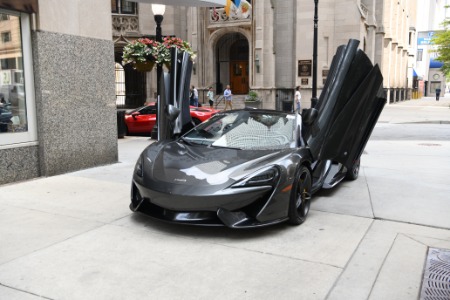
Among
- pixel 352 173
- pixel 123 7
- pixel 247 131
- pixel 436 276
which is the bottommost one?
pixel 436 276

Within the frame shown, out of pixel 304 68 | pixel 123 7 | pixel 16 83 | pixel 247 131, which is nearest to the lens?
pixel 247 131

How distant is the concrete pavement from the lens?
3.46 meters

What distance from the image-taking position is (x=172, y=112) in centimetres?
620

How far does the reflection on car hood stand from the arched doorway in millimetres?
27545

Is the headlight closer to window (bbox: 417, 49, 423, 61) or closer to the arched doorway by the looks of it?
the arched doorway

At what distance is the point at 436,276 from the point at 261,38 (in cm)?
2643

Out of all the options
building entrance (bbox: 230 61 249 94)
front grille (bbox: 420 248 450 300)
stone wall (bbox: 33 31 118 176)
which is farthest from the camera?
Answer: building entrance (bbox: 230 61 249 94)

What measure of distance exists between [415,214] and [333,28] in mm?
25946

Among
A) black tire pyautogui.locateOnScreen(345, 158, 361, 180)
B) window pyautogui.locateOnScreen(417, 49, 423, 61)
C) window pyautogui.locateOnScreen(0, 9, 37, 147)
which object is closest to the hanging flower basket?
window pyautogui.locateOnScreen(0, 9, 37, 147)

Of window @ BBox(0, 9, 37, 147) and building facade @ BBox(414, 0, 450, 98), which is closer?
window @ BBox(0, 9, 37, 147)

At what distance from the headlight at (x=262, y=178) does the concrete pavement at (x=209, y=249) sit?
1.90 feet

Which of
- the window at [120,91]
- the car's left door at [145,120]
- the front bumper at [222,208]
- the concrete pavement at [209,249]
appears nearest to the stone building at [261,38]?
the window at [120,91]

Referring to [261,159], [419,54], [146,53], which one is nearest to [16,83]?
[261,159]

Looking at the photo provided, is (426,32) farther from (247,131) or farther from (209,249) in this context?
(209,249)
